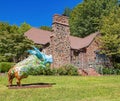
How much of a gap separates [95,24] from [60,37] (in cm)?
1872

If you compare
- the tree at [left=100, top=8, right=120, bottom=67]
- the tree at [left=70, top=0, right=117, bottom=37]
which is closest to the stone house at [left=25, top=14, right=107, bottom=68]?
the tree at [left=100, top=8, right=120, bottom=67]

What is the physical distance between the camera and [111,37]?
35.8 meters

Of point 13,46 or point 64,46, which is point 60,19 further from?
point 13,46

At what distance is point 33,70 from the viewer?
16266 millimetres

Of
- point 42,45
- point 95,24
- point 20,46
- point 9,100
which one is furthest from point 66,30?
point 9,100

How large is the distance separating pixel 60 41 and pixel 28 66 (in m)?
18.2

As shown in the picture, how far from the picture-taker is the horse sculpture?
15845 mm

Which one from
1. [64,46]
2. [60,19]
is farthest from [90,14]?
[64,46]

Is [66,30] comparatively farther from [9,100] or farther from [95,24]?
[9,100]

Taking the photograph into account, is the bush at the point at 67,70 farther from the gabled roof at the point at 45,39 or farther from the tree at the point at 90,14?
the tree at the point at 90,14

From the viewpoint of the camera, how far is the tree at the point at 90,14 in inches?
2028

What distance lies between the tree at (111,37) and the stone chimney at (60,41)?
205 inches

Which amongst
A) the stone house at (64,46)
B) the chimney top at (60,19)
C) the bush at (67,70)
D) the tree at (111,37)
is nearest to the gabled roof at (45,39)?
the stone house at (64,46)

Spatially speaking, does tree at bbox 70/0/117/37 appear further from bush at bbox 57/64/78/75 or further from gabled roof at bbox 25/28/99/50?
bush at bbox 57/64/78/75
